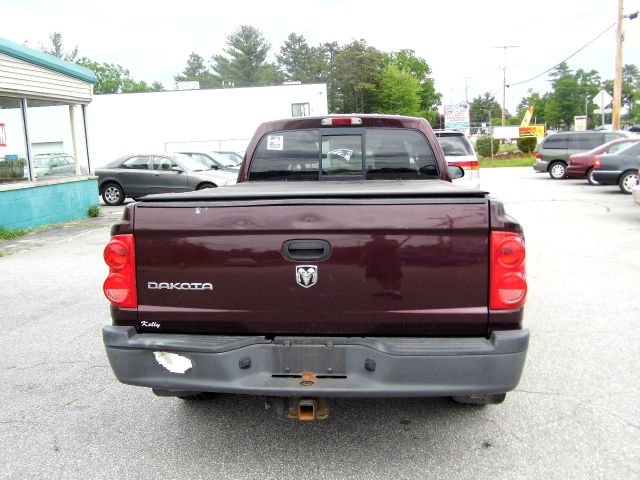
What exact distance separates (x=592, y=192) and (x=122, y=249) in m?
16.9

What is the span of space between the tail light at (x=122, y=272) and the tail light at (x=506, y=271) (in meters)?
1.77

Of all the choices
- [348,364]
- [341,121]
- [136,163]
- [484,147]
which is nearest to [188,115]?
[136,163]

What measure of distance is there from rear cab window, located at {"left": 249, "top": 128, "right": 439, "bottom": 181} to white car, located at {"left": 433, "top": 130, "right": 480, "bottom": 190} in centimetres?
726

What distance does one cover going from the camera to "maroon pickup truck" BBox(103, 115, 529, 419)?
2688 mm

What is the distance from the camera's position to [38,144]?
14336 mm

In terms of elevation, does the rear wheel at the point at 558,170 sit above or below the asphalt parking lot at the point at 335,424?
above

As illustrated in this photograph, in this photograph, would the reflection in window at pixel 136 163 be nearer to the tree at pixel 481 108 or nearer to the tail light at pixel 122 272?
the tail light at pixel 122 272

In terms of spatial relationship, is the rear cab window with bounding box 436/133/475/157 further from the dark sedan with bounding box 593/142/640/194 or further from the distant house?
the distant house

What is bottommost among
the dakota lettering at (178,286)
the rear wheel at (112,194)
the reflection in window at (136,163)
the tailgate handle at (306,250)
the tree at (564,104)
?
the rear wheel at (112,194)

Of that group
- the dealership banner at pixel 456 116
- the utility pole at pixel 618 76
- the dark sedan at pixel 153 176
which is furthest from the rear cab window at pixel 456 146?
the dealership banner at pixel 456 116

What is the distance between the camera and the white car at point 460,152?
11.9 m

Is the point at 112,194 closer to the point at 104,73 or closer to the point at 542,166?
the point at 542,166

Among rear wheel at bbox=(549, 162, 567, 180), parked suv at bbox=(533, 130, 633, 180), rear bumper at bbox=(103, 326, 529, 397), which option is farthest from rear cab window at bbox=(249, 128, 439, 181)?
rear wheel at bbox=(549, 162, 567, 180)

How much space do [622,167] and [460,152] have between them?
6.66 meters
